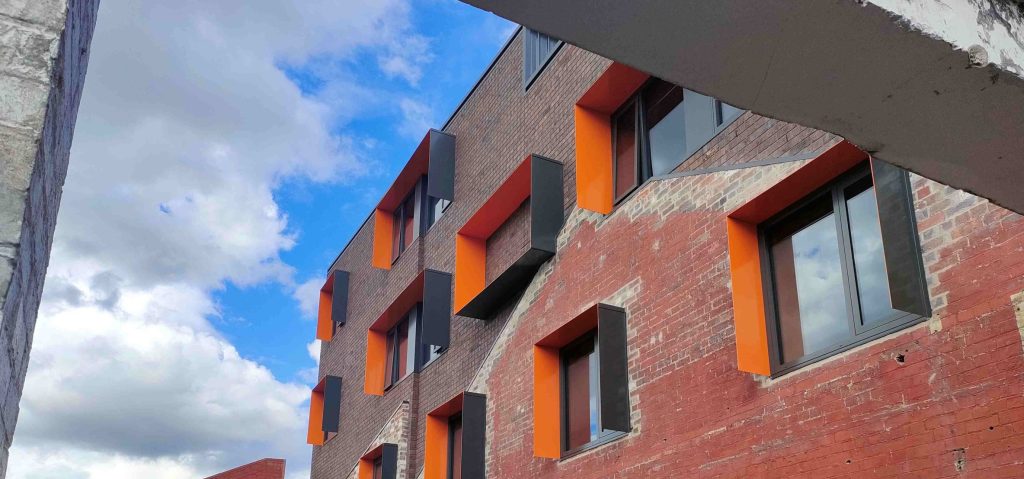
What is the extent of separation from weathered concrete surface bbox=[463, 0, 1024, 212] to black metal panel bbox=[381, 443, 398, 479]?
1547cm

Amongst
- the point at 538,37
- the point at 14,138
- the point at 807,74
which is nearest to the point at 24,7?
the point at 14,138

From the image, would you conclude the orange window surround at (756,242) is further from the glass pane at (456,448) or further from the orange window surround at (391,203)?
the orange window surround at (391,203)

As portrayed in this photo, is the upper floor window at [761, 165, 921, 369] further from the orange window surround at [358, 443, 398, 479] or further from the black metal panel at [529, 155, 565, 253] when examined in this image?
the orange window surround at [358, 443, 398, 479]

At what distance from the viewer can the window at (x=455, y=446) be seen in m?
16.2

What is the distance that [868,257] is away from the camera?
830cm

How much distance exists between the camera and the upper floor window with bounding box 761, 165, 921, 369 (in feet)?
26.7

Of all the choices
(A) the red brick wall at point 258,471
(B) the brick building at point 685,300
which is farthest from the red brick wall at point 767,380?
(A) the red brick wall at point 258,471

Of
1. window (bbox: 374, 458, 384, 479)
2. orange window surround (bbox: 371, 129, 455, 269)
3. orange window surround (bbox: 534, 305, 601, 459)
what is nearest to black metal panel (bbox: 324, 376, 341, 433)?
window (bbox: 374, 458, 384, 479)

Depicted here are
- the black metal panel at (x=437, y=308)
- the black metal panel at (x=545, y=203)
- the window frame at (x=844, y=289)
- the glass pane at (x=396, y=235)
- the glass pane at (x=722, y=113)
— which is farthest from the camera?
the glass pane at (x=396, y=235)

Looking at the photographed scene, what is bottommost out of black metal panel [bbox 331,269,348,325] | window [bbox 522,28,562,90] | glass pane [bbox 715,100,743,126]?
glass pane [bbox 715,100,743,126]

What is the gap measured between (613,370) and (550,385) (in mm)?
2207

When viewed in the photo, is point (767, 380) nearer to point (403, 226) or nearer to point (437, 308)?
point (437, 308)

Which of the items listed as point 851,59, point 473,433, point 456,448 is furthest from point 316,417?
point 851,59

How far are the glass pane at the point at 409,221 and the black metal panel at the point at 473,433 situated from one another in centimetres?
694
